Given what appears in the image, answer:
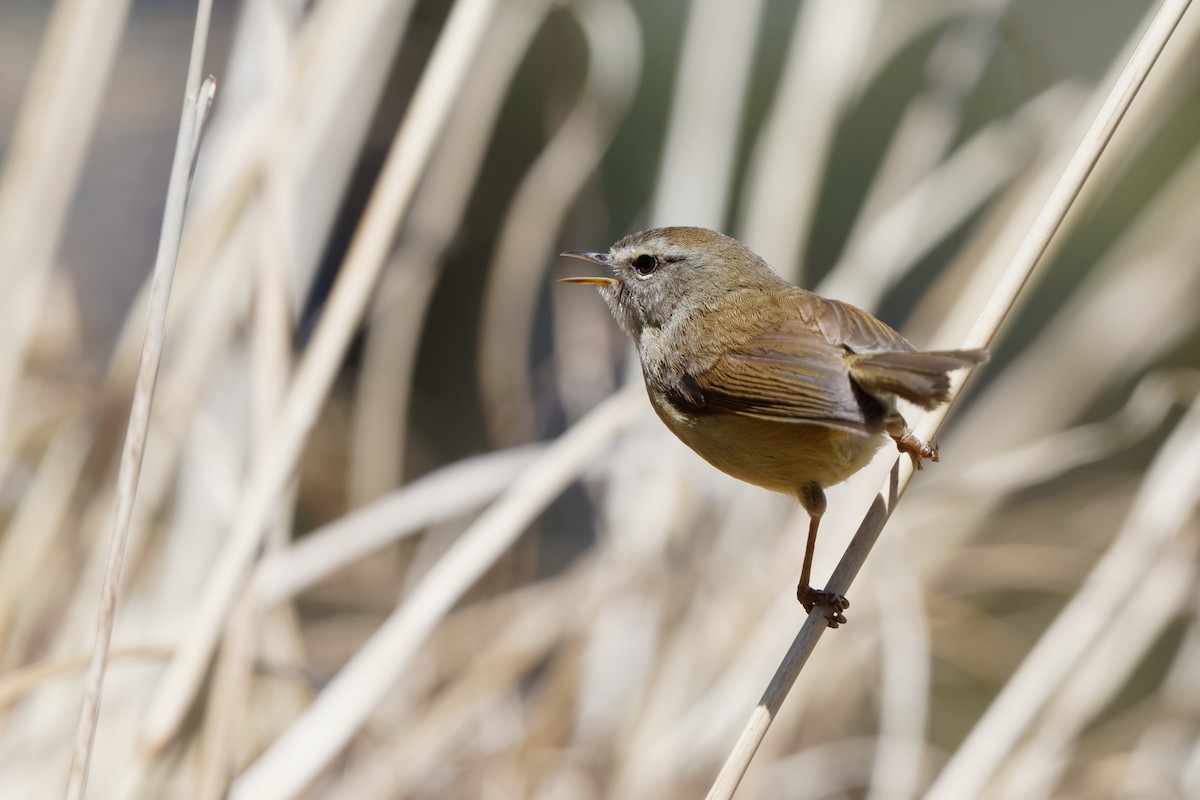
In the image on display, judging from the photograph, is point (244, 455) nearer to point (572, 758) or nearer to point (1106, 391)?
point (572, 758)

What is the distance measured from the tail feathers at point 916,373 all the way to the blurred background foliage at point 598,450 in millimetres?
421

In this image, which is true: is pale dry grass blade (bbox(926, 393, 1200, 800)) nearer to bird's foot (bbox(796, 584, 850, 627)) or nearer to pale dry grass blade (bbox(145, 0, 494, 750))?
bird's foot (bbox(796, 584, 850, 627))

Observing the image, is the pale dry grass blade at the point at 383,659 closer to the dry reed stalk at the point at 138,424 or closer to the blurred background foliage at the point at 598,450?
the blurred background foliage at the point at 598,450

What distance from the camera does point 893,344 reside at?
1589mm

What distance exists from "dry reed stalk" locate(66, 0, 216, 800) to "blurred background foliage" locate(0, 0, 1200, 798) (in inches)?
11.9

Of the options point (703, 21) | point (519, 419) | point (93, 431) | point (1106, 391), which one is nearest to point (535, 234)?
point (519, 419)

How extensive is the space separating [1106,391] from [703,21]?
126 cm

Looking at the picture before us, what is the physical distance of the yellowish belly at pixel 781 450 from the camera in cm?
159

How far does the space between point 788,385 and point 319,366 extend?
0.65m

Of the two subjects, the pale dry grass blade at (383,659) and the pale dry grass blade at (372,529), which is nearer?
the pale dry grass blade at (383,659)

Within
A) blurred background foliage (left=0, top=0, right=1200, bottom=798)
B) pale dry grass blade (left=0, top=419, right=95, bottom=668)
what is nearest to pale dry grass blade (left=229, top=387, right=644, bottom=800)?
blurred background foliage (left=0, top=0, right=1200, bottom=798)

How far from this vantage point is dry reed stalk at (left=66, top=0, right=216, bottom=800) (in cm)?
111

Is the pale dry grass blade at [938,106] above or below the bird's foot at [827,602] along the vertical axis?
above

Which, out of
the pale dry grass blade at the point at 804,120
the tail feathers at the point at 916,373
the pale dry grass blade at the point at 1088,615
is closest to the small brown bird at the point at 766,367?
the tail feathers at the point at 916,373
